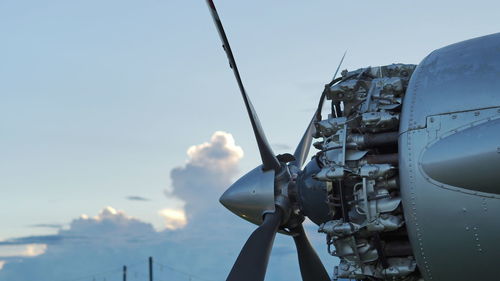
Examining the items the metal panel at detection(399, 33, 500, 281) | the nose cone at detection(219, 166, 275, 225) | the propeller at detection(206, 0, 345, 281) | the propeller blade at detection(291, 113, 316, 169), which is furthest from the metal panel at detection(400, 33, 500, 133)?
the propeller blade at detection(291, 113, 316, 169)

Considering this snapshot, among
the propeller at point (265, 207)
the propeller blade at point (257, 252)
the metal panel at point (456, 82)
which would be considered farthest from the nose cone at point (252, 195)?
the metal panel at point (456, 82)

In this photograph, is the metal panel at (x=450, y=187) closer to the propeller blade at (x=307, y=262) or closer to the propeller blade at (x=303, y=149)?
the propeller blade at (x=307, y=262)

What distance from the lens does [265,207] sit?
50.8 ft

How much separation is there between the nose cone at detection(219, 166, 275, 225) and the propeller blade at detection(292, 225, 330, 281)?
3.80 feet

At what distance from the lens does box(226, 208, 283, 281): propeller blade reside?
1377cm

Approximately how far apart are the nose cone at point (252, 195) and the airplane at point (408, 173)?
532mm

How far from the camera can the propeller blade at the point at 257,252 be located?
Answer: 13.8 m

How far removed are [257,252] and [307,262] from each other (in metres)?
2.78

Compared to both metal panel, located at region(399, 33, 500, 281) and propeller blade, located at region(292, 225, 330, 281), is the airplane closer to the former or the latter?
metal panel, located at region(399, 33, 500, 281)

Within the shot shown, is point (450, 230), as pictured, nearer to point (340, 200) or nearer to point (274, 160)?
point (340, 200)

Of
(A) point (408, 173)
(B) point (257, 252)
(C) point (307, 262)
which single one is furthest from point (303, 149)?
(A) point (408, 173)

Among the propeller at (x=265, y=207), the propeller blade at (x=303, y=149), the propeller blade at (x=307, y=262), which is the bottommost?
the propeller blade at (x=307, y=262)

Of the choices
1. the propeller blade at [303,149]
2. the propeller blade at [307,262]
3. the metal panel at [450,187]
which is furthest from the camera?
the propeller blade at [303,149]

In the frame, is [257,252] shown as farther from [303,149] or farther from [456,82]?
[456,82]
